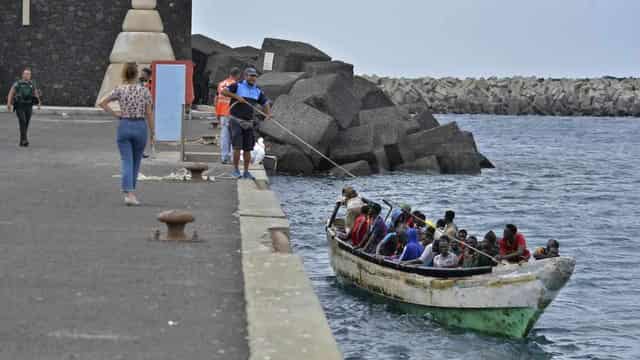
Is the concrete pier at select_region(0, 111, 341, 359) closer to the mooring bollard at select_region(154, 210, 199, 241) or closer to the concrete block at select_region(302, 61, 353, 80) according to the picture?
the mooring bollard at select_region(154, 210, 199, 241)

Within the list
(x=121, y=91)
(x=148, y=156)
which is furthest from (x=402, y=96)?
(x=121, y=91)

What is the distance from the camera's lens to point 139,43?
1738 inches

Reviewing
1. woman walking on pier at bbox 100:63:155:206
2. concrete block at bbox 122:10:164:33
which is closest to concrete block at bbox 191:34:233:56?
concrete block at bbox 122:10:164:33

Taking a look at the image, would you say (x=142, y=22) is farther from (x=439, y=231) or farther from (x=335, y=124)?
(x=439, y=231)

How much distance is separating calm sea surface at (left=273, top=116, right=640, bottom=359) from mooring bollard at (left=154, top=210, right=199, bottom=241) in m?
5.46

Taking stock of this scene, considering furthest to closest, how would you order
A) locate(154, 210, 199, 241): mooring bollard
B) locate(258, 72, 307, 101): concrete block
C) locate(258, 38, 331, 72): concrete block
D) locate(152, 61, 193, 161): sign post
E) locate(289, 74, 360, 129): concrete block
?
locate(258, 38, 331, 72): concrete block → locate(258, 72, 307, 101): concrete block → locate(289, 74, 360, 129): concrete block → locate(152, 61, 193, 161): sign post → locate(154, 210, 199, 241): mooring bollard

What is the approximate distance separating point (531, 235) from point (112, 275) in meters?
26.3

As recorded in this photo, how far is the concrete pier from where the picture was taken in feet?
29.3

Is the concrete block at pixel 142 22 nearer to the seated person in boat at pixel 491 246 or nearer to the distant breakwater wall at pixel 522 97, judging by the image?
the seated person in boat at pixel 491 246

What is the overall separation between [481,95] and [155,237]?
129 metres

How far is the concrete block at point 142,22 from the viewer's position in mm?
44594

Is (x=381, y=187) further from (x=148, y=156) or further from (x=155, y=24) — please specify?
(x=148, y=156)

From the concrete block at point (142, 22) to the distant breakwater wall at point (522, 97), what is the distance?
9358 cm

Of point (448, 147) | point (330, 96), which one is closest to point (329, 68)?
point (448, 147)
